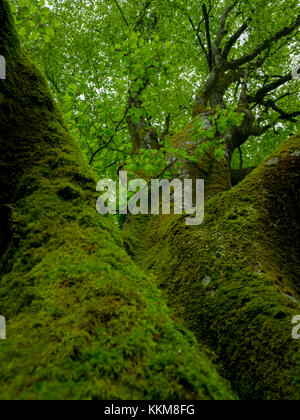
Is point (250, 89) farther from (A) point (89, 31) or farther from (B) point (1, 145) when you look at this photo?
(B) point (1, 145)

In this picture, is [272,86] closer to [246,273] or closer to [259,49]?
[259,49]

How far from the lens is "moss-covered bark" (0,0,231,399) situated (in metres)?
0.99

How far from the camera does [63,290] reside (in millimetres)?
1419

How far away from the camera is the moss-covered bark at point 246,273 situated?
1799 millimetres

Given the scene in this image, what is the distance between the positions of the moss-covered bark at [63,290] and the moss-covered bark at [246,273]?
0.34 metres

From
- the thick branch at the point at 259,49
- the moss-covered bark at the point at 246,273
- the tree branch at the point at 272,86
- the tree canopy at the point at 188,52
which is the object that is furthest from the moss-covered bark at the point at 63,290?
the tree branch at the point at 272,86

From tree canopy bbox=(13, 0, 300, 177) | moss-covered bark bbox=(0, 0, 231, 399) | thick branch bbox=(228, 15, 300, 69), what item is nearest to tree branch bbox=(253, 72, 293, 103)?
tree canopy bbox=(13, 0, 300, 177)

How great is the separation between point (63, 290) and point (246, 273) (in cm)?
167

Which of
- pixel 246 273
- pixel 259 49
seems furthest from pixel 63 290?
pixel 259 49

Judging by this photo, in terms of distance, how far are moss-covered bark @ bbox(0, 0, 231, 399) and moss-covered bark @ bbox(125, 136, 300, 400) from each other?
1.10 ft

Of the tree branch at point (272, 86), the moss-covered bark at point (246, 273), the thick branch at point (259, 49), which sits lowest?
the moss-covered bark at point (246, 273)

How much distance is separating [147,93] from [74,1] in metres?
11.4

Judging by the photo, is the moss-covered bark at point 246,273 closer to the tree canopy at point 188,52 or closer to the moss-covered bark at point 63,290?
the moss-covered bark at point 63,290

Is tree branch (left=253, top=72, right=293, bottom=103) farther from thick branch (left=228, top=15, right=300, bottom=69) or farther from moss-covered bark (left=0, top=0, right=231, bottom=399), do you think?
moss-covered bark (left=0, top=0, right=231, bottom=399)
